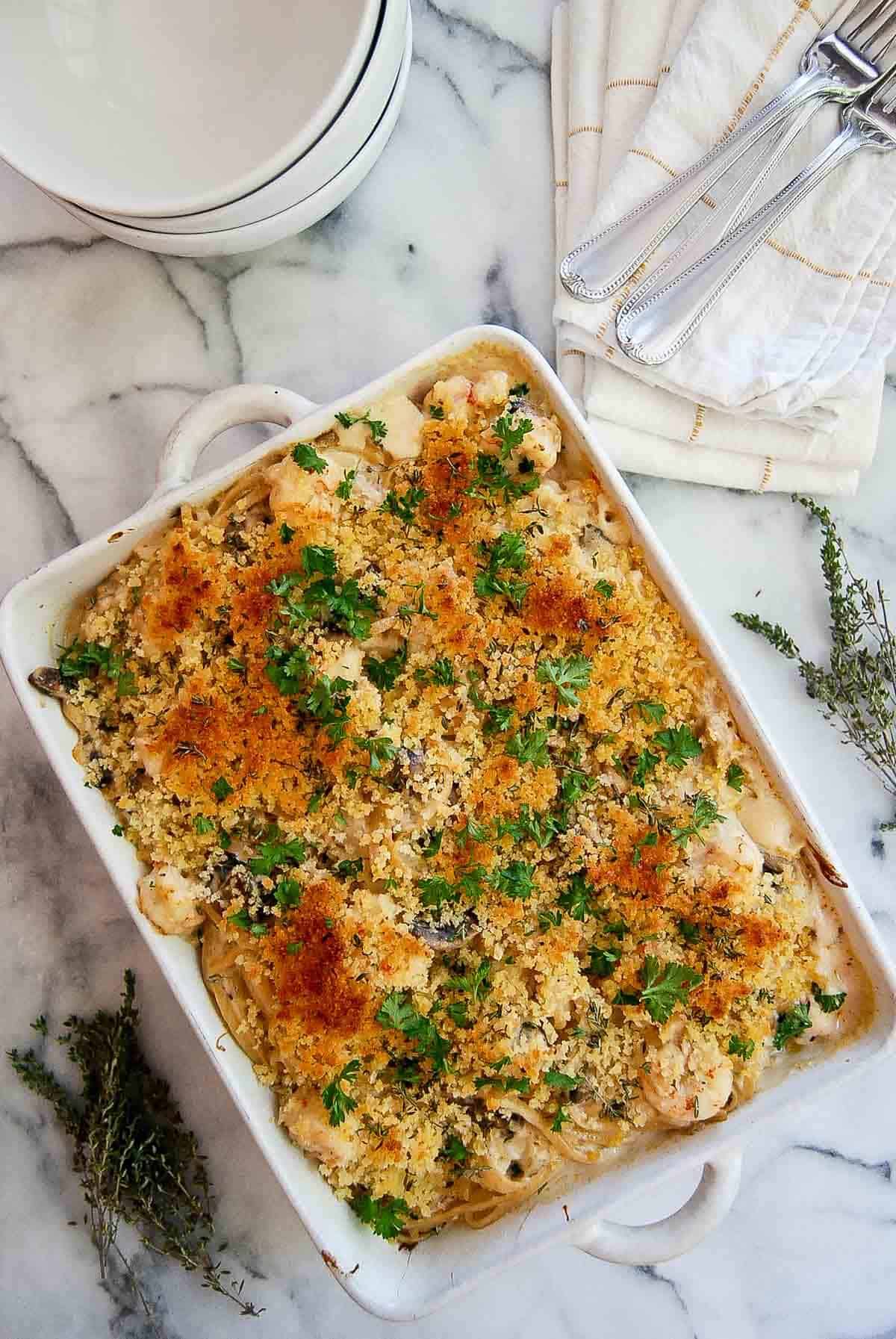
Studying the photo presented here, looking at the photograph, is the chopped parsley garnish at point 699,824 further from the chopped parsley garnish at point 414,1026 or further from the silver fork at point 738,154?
the silver fork at point 738,154

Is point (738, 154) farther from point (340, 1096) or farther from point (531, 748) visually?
point (340, 1096)

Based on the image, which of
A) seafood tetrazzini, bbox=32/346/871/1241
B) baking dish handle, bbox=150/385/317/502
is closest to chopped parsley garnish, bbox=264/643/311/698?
seafood tetrazzini, bbox=32/346/871/1241

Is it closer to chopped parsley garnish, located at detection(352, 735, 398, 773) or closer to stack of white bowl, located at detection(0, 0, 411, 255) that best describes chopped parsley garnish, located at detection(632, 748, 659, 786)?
chopped parsley garnish, located at detection(352, 735, 398, 773)

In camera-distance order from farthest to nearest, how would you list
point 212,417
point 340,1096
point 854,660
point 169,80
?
1. point 854,660
2. point 169,80
3. point 212,417
4. point 340,1096

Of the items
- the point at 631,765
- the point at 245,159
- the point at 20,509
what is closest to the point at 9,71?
the point at 245,159

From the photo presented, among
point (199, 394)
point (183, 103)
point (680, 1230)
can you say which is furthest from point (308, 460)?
point (680, 1230)

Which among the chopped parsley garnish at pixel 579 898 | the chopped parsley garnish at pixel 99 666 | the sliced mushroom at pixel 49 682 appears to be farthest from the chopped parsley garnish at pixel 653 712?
the sliced mushroom at pixel 49 682

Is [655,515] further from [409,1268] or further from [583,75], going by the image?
[409,1268]
